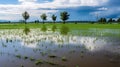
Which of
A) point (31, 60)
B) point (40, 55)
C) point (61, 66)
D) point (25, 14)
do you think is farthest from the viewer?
point (25, 14)

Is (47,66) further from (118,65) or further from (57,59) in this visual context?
(118,65)

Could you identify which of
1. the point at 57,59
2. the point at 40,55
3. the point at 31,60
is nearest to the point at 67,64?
the point at 57,59

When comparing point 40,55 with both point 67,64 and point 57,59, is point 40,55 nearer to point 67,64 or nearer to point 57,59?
point 57,59

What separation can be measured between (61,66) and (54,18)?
15976 cm

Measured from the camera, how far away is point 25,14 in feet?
557

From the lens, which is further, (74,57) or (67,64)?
(74,57)

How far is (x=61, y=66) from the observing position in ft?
46.3

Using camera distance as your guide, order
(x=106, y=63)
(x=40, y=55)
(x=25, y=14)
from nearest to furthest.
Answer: (x=106, y=63), (x=40, y=55), (x=25, y=14)

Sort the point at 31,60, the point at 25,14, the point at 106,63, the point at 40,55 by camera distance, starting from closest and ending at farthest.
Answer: the point at 106,63
the point at 31,60
the point at 40,55
the point at 25,14

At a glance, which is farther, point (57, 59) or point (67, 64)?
point (57, 59)

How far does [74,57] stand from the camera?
17.2 meters

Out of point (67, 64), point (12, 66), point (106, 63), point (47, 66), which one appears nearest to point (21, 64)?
point (12, 66)

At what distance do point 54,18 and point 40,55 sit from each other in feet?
510

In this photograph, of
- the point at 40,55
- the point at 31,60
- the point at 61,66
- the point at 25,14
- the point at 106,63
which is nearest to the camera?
the point at 61,66
